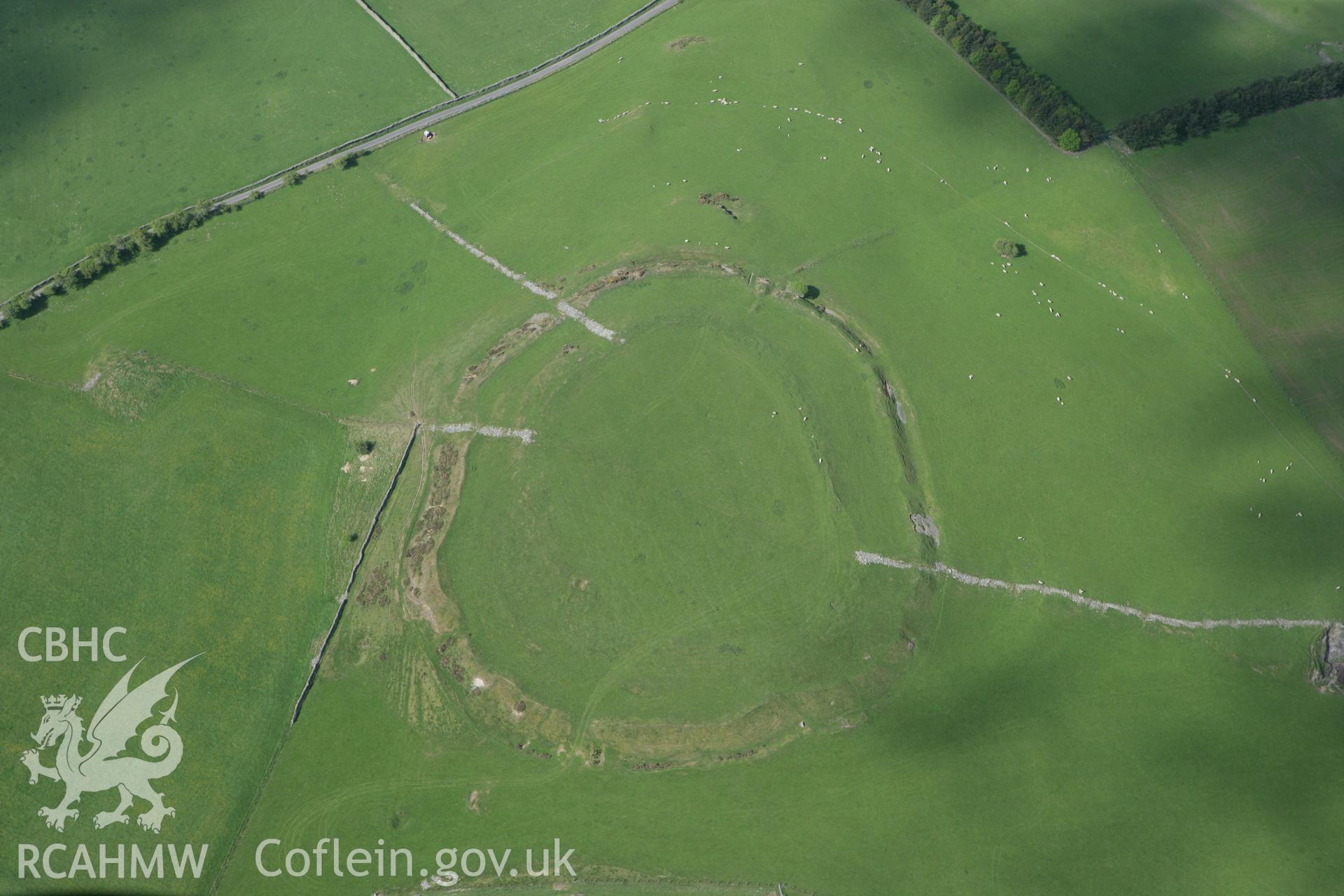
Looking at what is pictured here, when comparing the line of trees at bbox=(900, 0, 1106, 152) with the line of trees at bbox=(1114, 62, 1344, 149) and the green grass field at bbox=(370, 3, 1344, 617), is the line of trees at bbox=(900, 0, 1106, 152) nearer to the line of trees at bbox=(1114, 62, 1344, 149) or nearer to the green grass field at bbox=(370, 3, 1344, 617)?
the green grass field at bbox=(370, 3, 1344, 617)

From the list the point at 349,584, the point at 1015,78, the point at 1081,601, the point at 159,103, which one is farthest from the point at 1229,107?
the point at 159,103

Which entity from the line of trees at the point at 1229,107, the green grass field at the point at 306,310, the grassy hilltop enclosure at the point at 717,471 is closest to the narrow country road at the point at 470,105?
the grassy hilltop enclosure at the point at 717,471

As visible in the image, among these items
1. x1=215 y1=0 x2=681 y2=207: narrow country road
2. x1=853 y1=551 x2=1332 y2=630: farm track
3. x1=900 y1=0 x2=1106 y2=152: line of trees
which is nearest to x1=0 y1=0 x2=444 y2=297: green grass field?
x1=215 y1=0 x2=681 y2=207: narrow country road

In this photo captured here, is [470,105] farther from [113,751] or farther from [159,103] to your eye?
[113,751]

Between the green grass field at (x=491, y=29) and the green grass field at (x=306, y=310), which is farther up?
the green grass field at (x=491, y=29)

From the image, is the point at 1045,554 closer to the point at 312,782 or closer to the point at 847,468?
the point at 847,468

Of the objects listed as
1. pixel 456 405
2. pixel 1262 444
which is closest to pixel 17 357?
→ pixel 456 405

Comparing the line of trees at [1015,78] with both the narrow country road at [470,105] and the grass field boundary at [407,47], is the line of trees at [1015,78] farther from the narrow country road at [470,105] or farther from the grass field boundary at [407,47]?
the grass field boundary at [407,47]
